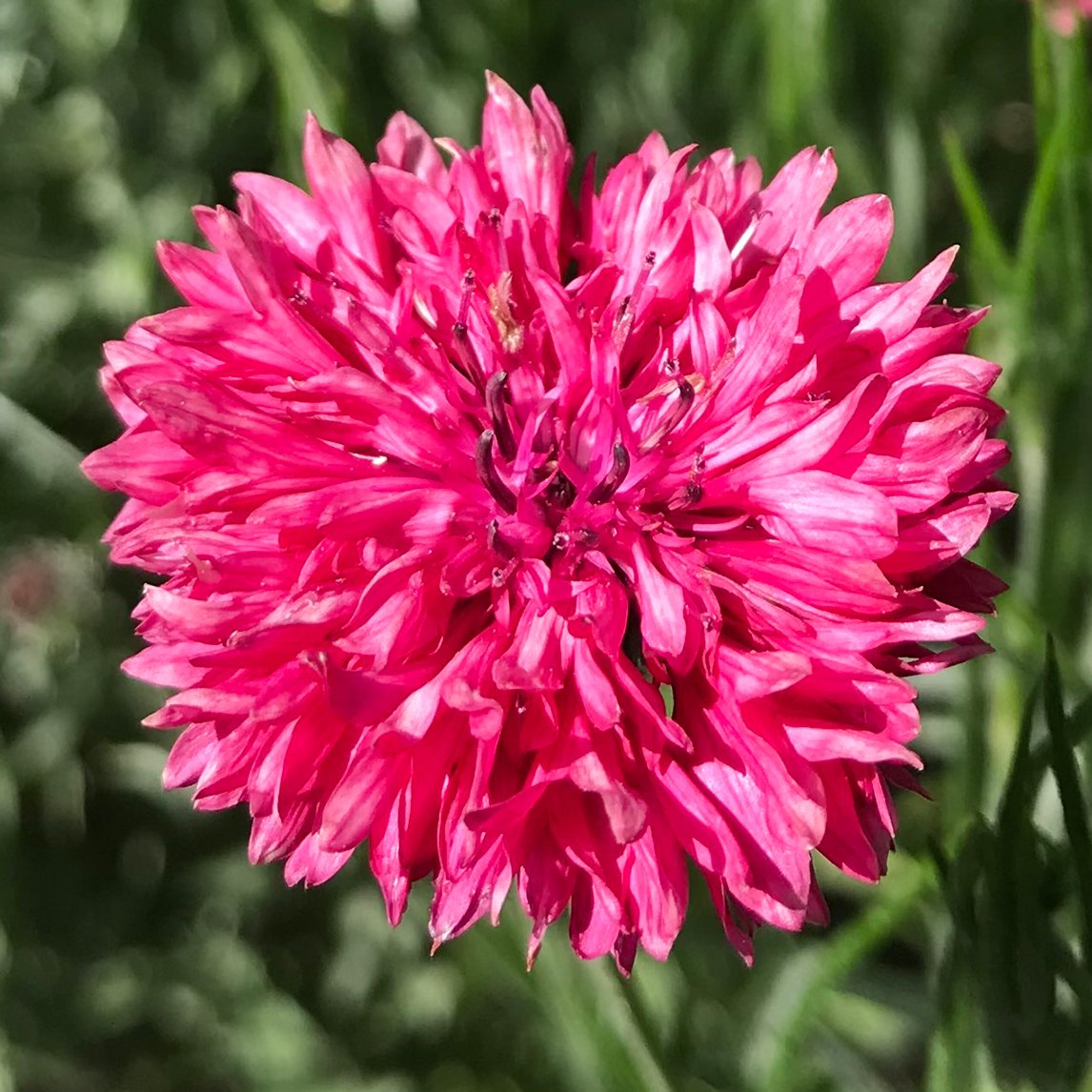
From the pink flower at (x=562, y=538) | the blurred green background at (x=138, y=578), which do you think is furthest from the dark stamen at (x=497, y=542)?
the blurred green background at (x=138, y=578)

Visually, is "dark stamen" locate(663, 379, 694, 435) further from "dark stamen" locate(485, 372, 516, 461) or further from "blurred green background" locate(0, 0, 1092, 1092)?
"blurred green background" locate(0, 0, 1092, 1092)

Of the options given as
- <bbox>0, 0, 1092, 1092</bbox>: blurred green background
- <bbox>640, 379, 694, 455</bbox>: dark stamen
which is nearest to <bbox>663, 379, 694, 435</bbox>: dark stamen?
<bbox>640, 379, 694, 455</bbox>: dark stamen

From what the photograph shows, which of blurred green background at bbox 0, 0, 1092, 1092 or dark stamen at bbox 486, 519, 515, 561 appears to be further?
blurred green background at bbox 0, 0, 1092, 1092

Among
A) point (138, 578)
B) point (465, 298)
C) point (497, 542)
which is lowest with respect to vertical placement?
point (138, 578)

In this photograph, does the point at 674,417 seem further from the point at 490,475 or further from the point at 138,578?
the point at 138,578

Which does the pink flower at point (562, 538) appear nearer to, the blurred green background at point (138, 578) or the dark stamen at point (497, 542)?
the dark stamen at point (497, 542)

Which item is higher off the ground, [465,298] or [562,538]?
[465,298]

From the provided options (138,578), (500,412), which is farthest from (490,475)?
(138,578)

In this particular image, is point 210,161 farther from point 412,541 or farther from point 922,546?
point 922,546
